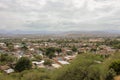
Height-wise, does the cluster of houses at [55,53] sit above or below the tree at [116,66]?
below

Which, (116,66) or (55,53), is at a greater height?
(116,66)

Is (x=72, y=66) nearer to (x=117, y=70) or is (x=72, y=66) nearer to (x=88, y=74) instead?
(x=88, y=74)

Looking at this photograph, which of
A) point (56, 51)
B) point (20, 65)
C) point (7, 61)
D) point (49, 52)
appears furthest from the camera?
point (56, 51)

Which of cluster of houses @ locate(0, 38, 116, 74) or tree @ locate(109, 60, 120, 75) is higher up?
tree @ locate(109, 60, 120, 75)

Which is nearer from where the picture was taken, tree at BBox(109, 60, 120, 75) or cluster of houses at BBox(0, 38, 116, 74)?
tree at BBox(109, 60, 120, 75)

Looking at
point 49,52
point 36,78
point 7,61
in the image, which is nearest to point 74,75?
point 36,78

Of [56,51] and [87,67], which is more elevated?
[87,67]

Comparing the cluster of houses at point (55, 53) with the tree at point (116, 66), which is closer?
the tree at point (116, 66)

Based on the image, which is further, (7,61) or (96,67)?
(7,61)

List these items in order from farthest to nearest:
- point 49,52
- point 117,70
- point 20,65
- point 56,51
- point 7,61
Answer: point 56,51 < point 49,52 < point 7,61 < point 20,65 < point 117,70

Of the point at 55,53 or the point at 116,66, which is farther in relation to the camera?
the point at 55,53
